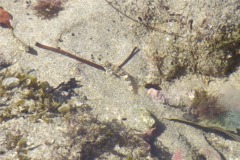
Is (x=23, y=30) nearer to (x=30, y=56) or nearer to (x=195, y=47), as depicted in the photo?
(x=30, y=56)

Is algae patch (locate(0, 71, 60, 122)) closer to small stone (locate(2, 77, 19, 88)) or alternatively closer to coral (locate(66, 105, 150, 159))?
small stone (locate(2, 77, 19, 88))

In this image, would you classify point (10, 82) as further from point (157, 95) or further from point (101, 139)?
point (157, 95)

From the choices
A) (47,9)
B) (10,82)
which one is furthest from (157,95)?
(47,9)

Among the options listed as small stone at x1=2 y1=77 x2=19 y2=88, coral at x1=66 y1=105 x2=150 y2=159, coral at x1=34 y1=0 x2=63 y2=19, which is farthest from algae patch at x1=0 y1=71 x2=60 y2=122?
coral at x1=34 y1=0 x2=63 y2=19

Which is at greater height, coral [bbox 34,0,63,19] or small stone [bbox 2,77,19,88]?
coral [bbox 34,0,63,19]

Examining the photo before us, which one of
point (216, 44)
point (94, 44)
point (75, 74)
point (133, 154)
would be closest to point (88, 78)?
point (75, 74)

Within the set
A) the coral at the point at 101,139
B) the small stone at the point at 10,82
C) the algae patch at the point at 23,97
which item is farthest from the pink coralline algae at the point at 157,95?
the small stone at the point at 10,82
